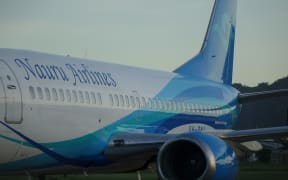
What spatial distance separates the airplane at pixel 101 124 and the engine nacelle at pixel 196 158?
0.07ft

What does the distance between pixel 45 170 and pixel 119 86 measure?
3.26 meters

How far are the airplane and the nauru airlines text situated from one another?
1.1 inches

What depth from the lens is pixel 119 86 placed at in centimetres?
1898

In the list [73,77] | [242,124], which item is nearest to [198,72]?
[73,77]

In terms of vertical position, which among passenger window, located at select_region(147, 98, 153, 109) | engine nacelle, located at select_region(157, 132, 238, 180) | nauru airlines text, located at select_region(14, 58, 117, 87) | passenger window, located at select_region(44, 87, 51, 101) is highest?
nauru airlines text, located at select_region(14, 58, 117, 87)

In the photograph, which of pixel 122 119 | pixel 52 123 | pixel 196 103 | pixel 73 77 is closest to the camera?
pixel 52 123

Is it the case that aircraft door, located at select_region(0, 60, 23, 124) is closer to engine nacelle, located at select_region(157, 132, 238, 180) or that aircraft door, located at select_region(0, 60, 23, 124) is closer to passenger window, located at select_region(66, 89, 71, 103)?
passenger window, located at select_region(66, 89, 71, 103)

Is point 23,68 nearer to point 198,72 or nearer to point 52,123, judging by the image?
point 52,123

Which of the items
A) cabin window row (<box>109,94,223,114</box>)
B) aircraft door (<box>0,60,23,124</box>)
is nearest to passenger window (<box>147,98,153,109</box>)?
cabin window row (<box>109,94,223,114</box>)

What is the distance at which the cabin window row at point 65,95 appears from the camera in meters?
16.1

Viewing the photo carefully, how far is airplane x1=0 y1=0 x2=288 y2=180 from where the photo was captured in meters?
15.8

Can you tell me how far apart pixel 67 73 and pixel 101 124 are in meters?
1.45

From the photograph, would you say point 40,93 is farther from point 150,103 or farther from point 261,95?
point 261,95

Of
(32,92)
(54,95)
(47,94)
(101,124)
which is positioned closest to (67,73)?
(54,95)
